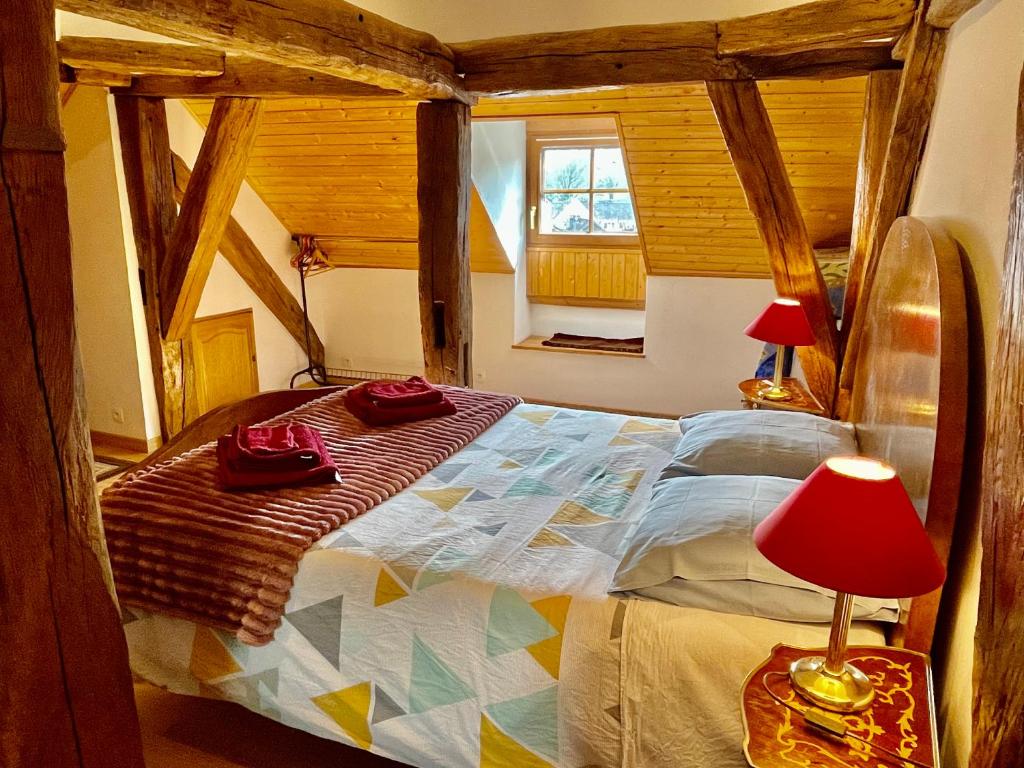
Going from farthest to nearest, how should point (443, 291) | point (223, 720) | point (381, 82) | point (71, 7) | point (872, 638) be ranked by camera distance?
point (443, 291) → point (381, 82) → point (223, 720) → point (71, 7) → point (872, 638)

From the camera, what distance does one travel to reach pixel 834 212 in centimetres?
404

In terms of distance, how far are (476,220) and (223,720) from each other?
350cm

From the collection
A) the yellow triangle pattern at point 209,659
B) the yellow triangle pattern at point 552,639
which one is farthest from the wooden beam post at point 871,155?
the yellow triangle pattern at point 209,659

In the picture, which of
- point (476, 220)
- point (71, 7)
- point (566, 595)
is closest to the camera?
point (566, 595)

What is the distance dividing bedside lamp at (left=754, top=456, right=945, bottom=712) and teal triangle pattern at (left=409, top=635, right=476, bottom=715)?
2.65 feet

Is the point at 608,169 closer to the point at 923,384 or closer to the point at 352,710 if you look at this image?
the point at 923,384

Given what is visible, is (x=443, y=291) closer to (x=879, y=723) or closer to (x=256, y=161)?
(x=256, y=161)

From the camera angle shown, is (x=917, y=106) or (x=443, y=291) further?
(x=443, y=291)

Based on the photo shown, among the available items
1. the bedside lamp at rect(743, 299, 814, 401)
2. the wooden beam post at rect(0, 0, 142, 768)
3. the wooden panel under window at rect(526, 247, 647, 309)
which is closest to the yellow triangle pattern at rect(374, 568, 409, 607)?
the wooden beam post at rect(0, 0, 142, 768)

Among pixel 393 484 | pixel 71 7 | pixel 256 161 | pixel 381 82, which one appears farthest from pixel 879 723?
pixel 256 161


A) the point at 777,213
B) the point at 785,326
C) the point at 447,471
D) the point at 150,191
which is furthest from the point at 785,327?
the point at 150,191

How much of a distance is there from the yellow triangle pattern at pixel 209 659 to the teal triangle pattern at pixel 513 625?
692mm

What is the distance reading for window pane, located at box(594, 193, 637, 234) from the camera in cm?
515

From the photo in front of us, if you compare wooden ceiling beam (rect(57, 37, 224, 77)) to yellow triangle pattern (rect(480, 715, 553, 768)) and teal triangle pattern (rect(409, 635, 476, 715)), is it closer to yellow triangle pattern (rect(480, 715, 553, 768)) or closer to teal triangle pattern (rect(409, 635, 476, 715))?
teal triangle pattern (rect(409, 635, 476, 715))
